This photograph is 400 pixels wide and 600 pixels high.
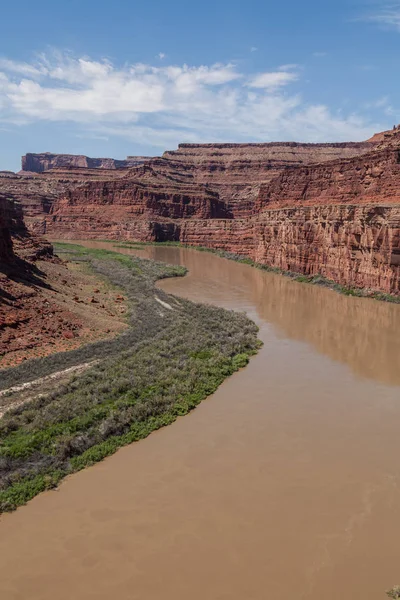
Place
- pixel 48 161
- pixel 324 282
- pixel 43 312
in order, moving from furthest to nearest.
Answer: pixel 48 161 < pixel 324 282 < pixel 43 312

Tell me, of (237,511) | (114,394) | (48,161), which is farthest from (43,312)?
(48,161)

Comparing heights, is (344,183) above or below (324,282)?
above

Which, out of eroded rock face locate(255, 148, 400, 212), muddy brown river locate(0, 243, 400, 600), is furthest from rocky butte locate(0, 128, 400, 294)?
muddy brown river locate(0, 243, 400, 600)

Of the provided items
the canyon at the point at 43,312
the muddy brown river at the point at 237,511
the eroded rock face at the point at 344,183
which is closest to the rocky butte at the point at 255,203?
the eroded rock face at the point at 344,183

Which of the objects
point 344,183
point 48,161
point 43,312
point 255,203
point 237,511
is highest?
point 48,161

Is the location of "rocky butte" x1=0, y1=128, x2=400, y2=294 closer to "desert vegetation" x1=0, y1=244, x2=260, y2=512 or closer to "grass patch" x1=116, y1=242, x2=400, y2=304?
"grass patch" x1=116, y1=242, x2=400, y2=304

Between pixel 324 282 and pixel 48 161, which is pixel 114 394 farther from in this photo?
pixel 48 161

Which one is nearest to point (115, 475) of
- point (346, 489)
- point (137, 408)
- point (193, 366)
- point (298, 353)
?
point (137, 408)

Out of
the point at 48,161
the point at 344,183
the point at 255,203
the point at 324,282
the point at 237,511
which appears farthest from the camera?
the point at 48,161
